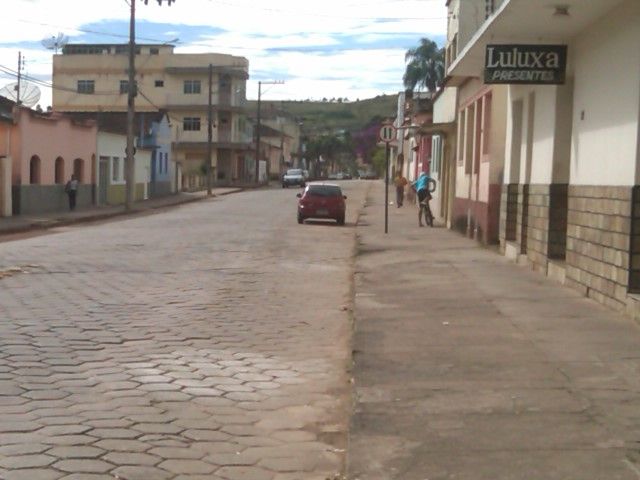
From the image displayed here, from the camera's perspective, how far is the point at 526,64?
1490 cm

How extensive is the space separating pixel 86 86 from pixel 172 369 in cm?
8567

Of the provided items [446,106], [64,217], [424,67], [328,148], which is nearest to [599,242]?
[446,106]

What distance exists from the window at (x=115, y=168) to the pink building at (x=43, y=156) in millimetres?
3808

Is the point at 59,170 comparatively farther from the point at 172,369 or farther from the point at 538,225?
the point at 172,369

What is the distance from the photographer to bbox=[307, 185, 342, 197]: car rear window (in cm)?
3375

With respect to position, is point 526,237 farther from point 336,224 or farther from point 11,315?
point 336,224

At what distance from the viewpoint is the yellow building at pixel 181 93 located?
85688 millimetres

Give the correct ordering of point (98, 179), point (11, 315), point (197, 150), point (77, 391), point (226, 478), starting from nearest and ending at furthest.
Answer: point (226, 478) → point (77, 391) → point (11, 315) → point (98, 179) → point (197, 150)

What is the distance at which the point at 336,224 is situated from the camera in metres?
34.2

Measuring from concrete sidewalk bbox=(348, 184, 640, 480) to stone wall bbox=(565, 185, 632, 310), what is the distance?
0.87ft

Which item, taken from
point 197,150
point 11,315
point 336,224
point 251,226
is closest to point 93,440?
point 11,315

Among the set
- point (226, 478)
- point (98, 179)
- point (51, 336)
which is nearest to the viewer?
point (226, 478)

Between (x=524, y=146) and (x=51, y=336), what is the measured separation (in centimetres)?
1037

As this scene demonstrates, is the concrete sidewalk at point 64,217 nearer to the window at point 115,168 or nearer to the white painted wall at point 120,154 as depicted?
the window at point 115,168
